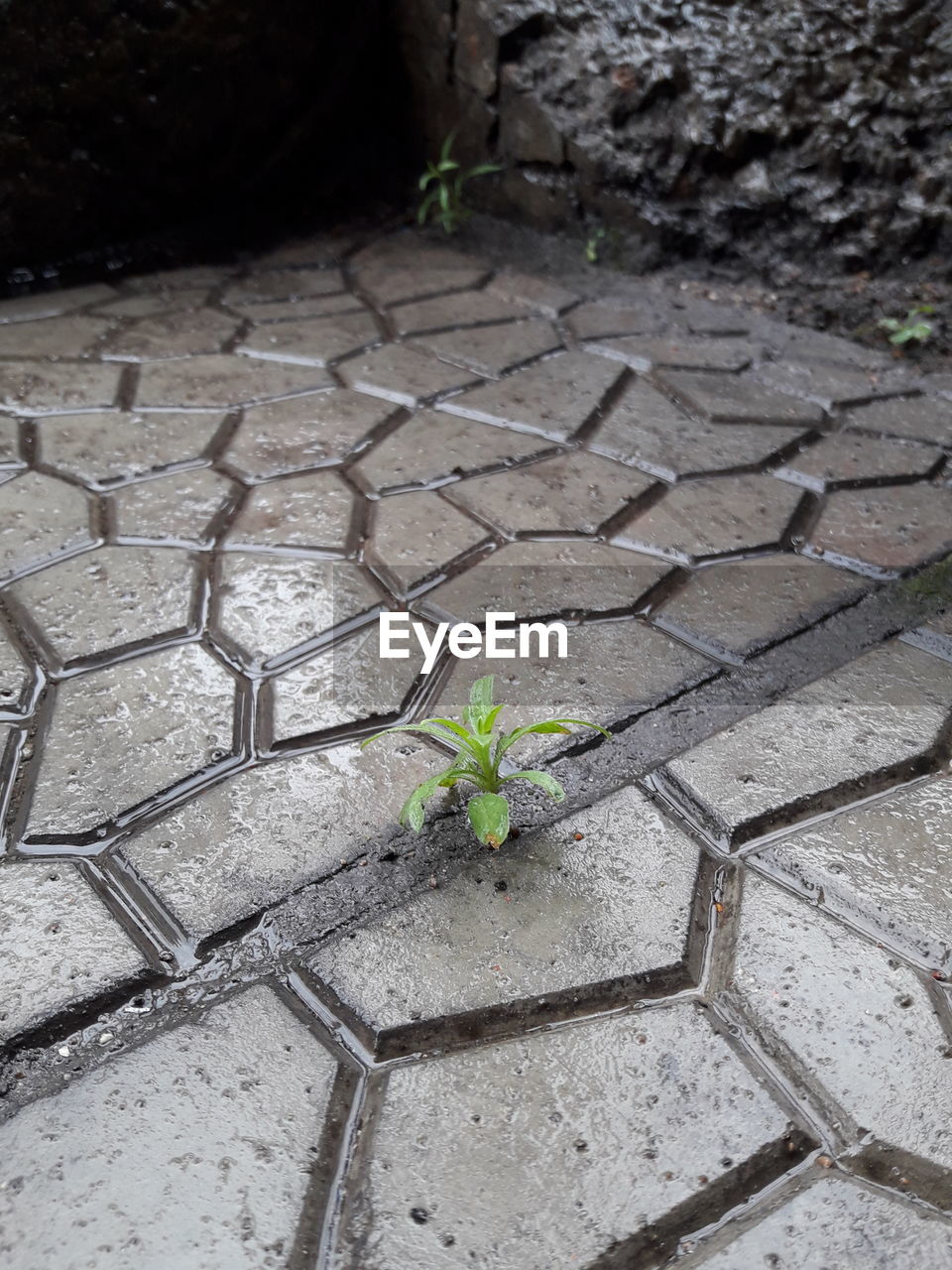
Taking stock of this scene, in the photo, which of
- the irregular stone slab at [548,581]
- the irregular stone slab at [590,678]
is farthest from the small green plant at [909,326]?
the irregular stone slab at [590,678]

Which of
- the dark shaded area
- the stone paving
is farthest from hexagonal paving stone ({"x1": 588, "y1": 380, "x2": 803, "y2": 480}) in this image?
the dark shaded area

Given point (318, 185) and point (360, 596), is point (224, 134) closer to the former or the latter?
point (318, 185)

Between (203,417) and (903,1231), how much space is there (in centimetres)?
295

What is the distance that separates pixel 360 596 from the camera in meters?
2.67

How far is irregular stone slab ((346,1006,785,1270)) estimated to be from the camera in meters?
1.44

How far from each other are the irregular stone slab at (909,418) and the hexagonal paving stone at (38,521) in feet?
7.98

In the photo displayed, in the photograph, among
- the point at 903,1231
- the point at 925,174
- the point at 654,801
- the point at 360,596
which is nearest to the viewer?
the point at 903,1231

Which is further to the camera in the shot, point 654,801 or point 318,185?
point 318,185

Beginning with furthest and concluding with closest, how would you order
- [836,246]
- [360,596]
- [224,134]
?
[224,134] < [836,246] < [360,596]

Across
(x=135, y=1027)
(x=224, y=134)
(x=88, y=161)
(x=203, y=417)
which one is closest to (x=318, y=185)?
(x=224, y=134)

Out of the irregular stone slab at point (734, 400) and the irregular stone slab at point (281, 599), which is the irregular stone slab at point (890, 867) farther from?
the irregular stone slab at point (734, 400)

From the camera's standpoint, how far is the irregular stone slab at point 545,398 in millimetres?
3438

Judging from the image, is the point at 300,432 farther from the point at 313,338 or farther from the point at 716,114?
the point at 716,114

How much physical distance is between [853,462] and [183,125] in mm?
3258
